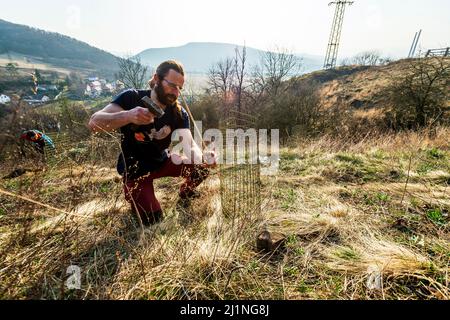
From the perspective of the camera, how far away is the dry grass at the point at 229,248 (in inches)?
55.3

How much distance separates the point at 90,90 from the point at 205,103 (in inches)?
541

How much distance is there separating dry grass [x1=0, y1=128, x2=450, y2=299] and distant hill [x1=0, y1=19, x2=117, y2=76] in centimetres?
7695

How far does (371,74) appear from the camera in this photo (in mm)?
25703

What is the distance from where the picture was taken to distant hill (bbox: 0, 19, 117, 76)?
73250 millimetres

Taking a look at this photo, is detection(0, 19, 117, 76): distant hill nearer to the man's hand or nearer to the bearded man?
the bearded man

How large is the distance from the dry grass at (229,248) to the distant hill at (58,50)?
77.0m

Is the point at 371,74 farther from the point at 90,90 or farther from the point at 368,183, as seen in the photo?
the point at 90,90

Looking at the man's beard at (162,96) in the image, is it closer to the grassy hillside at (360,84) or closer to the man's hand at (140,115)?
the man's hand at (140,115)

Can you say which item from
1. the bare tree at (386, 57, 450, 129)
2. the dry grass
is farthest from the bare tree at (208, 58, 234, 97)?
the dry grass

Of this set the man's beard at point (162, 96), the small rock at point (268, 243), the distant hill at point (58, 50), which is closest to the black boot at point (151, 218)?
the small rock at point (268, 243)

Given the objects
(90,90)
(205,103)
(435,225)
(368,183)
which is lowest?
(205,103)

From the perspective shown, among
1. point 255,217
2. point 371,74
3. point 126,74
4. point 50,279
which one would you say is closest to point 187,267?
point 50,279

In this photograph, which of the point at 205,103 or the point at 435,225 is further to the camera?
the point at 205,103

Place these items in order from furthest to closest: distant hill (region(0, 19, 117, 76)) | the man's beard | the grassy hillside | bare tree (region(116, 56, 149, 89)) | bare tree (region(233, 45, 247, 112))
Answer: distant hill (region(0, 19, 117, 76)), bare tree (region(116, 56, 149, 89)), bare tree (region(233, 45, 247, 112)), the grassy hillside, the man's beard
